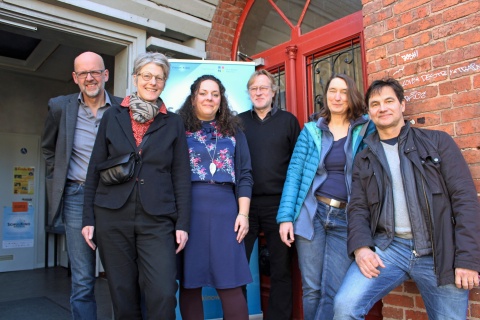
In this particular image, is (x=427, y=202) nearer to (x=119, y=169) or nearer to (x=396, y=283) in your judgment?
(x=396, y=283)

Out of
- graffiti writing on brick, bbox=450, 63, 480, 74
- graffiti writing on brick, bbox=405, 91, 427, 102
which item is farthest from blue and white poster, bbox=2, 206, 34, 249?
graffiti writing on brick, bbox=450, 63, 480, 74

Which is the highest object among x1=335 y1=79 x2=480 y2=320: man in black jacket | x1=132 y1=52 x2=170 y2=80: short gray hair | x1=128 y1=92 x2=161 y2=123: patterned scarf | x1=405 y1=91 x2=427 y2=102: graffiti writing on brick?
x1=132 y1=52 x2=170 y2=80: short gray hair

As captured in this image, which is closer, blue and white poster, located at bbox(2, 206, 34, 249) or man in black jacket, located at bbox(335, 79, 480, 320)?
man in black jacket, located at bbox(335, 79, 480, 320)

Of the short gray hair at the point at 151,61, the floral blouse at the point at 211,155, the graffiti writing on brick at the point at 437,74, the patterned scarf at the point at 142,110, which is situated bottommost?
the floral blouse at the point at 211,155

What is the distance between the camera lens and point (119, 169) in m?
2.12

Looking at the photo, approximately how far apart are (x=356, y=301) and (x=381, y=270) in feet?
0.71

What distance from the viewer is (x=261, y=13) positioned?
4488 mm

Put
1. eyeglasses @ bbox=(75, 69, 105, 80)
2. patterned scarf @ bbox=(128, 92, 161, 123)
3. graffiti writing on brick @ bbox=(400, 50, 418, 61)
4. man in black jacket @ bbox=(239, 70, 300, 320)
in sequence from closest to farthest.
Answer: patterned scarf @ bbox=(128, 92, 161, 123)
graffiti writing on brick @ bbox=(400, 50, 418, 61)
eyeglasses @ bbox=(75, 69, 105, 80)
man in black jacket @ bbox=(239, 70, 300, 320)

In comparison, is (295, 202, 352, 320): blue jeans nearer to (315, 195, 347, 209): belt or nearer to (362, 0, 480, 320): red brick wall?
(315, 195, 347, 209): belt

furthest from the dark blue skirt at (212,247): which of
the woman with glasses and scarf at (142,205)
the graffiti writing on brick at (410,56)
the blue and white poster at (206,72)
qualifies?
the graffiti writing on brick at (410,56)

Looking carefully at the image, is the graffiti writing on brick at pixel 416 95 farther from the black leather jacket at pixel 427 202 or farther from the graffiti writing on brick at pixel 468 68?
the black leather jacket at pixel 427 202

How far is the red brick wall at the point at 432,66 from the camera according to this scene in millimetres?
2291

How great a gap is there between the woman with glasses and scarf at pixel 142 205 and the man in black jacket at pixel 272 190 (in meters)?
0.85

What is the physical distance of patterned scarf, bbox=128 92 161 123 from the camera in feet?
7.37
